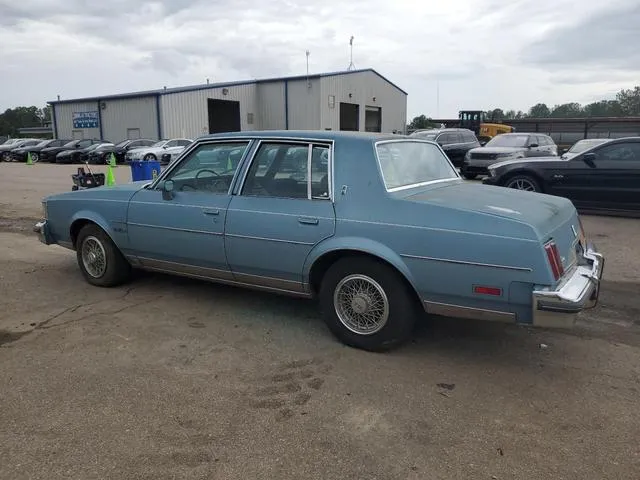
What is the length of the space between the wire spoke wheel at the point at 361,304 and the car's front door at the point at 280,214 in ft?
1.18

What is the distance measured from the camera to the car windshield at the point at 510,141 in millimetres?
16312

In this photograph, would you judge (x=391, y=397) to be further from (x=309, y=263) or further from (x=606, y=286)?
(x=606, y=286)

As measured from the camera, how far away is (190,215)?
4.65 metres

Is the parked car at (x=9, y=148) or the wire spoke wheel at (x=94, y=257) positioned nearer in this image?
the wire spoke wheel at (x=94, y=257)

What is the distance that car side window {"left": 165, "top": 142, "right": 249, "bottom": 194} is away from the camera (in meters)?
4.62

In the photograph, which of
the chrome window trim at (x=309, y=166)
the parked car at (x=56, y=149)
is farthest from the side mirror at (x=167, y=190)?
the parked car at (x=56, y=149)

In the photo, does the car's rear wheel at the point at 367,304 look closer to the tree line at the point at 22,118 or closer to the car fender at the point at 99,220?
the car fender at the point at 99,220

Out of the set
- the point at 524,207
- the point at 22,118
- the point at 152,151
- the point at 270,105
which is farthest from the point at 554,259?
the point at 22,118

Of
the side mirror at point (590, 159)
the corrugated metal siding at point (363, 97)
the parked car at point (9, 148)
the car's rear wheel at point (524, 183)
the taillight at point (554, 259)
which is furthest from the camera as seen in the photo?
the corrugated metal siding at point (363, 97)

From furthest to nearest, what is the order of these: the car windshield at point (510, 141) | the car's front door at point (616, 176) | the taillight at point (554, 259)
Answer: the car windshield at point (510, 141)
the car's front door at point (616, 176)
the taillight at point (554, 259)

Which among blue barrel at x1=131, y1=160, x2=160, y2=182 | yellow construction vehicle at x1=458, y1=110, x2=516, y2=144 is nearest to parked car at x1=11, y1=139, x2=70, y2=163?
blue barrel at x1=131, y1=160, x2=160, y2=182

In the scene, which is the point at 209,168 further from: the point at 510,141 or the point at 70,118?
the point at 70,118

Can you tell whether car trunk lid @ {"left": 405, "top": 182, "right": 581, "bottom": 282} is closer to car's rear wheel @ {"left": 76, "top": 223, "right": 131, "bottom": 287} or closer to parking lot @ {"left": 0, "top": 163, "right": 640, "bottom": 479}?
parking lot @ {"left": 0, "top": 163, "right": 640, "bottom": 479}

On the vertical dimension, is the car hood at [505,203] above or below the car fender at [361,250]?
above
